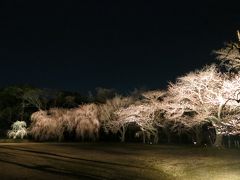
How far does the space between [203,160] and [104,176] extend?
273 inches

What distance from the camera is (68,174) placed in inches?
536

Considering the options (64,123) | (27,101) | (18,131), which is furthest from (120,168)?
(27,101)

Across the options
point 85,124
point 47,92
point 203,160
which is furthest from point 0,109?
point 203,160

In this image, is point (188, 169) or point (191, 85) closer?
point (188, 169)

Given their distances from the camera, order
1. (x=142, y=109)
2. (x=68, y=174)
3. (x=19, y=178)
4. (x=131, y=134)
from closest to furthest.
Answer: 1. (x=19, y=178)
2. (x=68, y=174)
3. (x=142, y=109)
4. (x=131, y=134)

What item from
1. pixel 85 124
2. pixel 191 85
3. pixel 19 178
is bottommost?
pixel 19 178

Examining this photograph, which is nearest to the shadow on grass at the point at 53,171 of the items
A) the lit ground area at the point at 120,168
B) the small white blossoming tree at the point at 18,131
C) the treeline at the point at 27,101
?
the lit ground area at the point at 120,168

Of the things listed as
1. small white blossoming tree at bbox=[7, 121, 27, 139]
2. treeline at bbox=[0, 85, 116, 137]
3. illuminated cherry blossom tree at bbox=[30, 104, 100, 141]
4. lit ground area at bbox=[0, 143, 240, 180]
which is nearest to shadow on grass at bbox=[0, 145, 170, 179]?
lit ground area at bbox=[0, 143, 240, 180]

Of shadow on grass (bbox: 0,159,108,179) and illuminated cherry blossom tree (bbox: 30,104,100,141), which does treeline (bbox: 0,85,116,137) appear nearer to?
illuminated cherry blossom tree (bbox: 30,104,100,141)

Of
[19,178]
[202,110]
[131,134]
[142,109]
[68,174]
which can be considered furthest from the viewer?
[131,134]

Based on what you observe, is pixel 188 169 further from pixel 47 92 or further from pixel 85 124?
pixel 47 92

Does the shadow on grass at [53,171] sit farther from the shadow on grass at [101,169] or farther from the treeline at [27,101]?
the treeline at [27,101]

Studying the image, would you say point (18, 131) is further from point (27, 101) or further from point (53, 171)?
point (53, 171)

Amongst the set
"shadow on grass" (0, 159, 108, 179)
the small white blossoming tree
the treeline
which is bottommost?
"shadow on grass" (0, 159, 108, 179)
